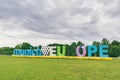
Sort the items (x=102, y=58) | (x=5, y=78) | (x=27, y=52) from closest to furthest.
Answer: (x=5, y=78) < (x=102, y=58) < (x=27, y=52)

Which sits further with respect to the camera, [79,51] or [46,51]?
[46,51]

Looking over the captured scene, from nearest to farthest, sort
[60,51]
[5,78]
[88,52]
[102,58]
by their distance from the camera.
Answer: [5,78]
[102,58]
[88,52]
[60,51]

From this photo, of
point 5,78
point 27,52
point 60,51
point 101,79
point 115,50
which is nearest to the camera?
point 101,79

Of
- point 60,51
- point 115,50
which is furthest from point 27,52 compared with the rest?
point 115,50

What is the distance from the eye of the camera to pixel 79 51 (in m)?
27.2

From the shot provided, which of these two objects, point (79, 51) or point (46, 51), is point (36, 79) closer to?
point (79, 51)

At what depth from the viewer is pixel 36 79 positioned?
913 centimetres

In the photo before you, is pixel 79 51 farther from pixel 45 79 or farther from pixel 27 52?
pixel 45 79

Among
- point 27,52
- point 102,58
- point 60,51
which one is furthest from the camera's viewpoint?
point 27,52

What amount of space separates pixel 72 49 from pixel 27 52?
860 cm

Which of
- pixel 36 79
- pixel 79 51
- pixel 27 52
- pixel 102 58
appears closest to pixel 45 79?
pixel 36 79

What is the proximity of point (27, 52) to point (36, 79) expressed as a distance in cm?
2537

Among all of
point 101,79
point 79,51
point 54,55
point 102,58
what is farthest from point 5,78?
point 54,55

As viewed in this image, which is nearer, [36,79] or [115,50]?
[36,79]
